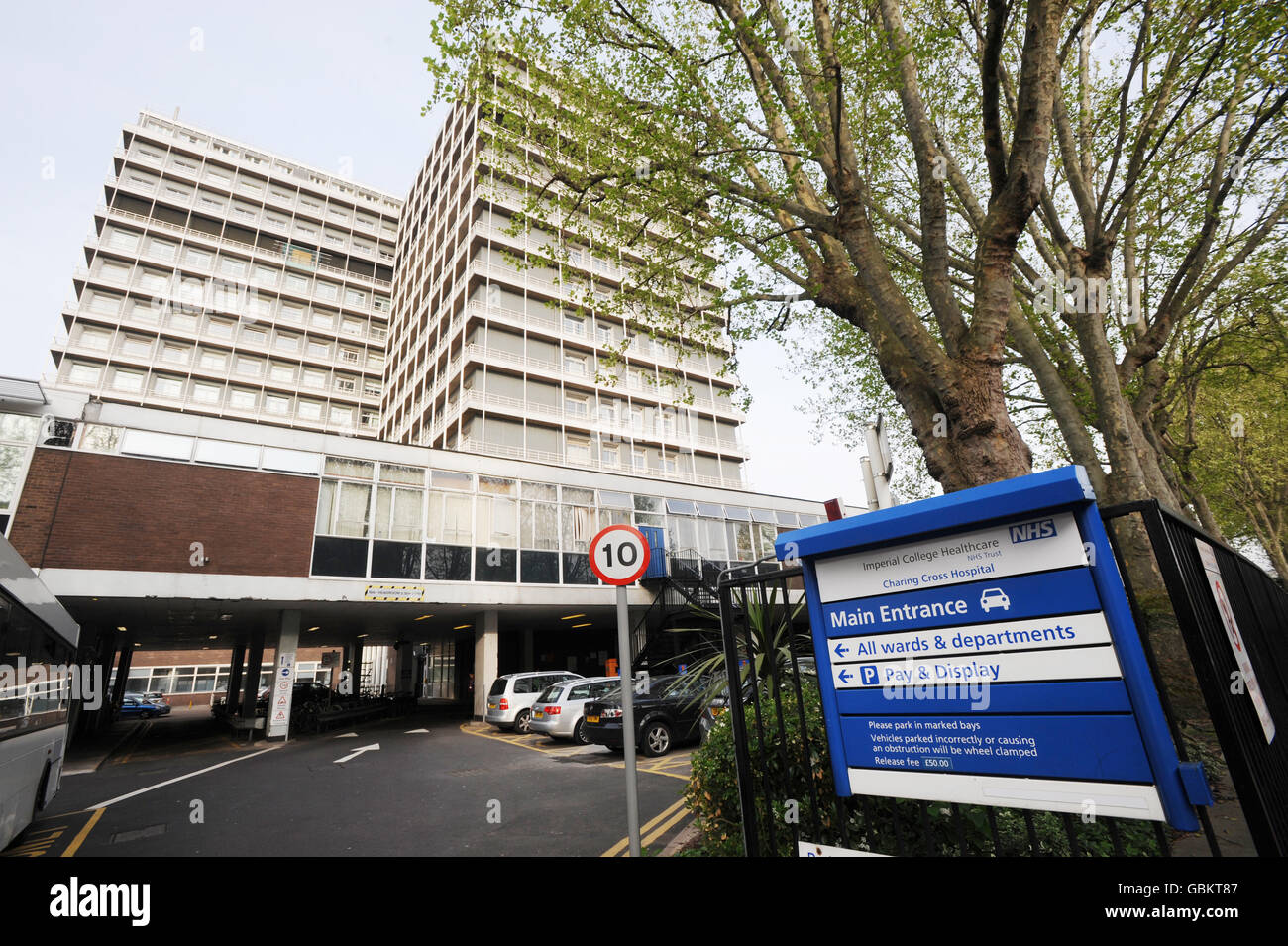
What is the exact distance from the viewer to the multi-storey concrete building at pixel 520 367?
2989 cm

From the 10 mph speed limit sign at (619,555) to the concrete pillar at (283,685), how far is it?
615 inches

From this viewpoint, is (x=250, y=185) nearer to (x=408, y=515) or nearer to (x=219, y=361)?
(x=219, y=361)

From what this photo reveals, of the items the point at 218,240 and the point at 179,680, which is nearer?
the point at 218,240

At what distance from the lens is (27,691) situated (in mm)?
6047

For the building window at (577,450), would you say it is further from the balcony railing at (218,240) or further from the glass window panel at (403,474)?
the balcony railing at (218,240)

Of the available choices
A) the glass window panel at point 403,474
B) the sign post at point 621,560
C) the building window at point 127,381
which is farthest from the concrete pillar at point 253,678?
the building window at point 127,381

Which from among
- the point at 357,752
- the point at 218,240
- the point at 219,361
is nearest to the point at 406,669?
the point at 357,752

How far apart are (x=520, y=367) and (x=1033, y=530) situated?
29896 millimetres

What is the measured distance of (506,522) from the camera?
64.0ft

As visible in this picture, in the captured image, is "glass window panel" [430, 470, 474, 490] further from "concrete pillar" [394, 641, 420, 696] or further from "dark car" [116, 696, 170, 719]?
"dark car" [116, 696, 170, 719]

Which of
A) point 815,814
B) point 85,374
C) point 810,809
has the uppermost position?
point 85,374

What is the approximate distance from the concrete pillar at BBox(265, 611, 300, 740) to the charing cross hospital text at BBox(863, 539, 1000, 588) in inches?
717
